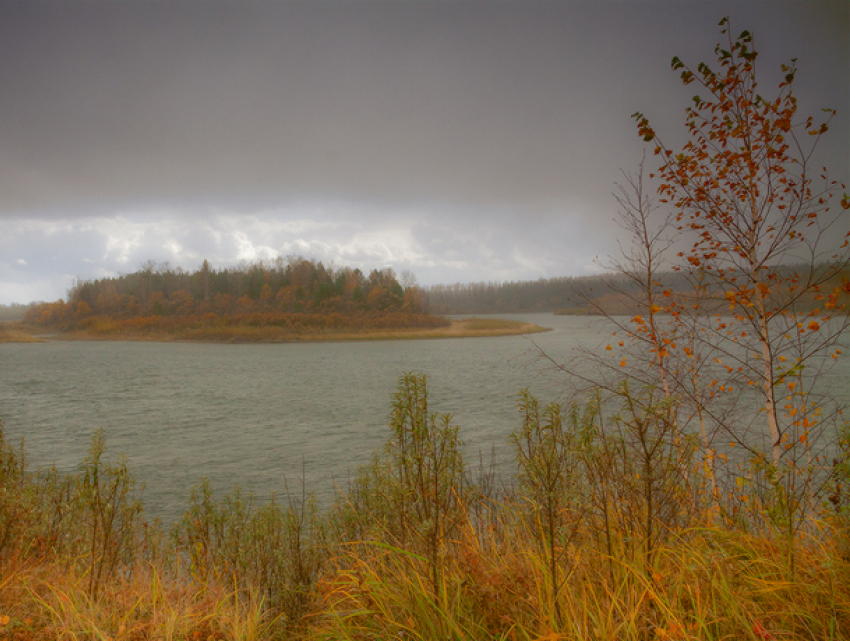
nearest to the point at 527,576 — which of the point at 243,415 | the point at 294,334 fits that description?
the point at 243,415

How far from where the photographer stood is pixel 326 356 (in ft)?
186

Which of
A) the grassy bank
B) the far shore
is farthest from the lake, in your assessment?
the far shore

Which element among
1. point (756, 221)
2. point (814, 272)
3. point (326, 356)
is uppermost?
point (756, 221)

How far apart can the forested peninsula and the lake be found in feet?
141

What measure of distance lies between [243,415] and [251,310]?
81163mm

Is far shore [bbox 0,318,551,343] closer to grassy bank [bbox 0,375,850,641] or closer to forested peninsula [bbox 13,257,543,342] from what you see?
forested peninsula [bbox 13,257,543,342]

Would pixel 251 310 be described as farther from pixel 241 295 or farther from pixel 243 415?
pixel 243 415

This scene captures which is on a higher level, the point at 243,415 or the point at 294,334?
the point at 294,334

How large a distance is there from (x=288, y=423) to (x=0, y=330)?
104 meters

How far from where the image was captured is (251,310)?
99125 millimetres

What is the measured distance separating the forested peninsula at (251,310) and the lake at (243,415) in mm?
43059

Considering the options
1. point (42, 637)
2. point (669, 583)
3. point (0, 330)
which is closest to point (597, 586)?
point (669, 583)

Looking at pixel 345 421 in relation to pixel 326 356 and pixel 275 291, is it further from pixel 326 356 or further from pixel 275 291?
pixel 275 291

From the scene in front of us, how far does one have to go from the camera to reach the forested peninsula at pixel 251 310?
291 feet
